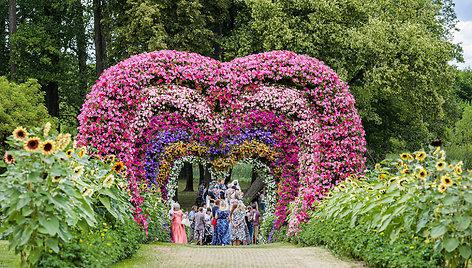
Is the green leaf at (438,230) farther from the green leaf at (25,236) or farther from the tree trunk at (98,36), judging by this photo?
the tree trunk at (98,36)

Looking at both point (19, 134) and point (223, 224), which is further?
point (223, 224)

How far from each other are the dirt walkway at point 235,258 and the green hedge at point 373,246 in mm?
225

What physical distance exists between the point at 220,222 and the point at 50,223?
8.58 meters

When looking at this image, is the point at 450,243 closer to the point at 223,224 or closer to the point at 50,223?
the point at 50,223

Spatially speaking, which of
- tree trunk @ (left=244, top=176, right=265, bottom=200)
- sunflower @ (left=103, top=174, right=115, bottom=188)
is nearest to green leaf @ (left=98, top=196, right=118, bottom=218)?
sunflower @ (left=103, top=174, right=115, bottom=188)

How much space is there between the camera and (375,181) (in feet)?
32.4

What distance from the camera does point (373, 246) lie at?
7.70 m

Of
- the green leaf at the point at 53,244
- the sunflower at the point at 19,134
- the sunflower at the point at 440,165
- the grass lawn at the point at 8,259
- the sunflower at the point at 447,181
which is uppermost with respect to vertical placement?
the sunflower at the point at 19,134

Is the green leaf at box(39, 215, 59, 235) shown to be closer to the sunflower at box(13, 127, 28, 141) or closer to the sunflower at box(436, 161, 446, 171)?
the sunflower at box(13, 127, 28, 141)

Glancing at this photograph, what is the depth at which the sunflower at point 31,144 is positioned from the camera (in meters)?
6.08

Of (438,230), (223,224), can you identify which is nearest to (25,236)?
(438,230)

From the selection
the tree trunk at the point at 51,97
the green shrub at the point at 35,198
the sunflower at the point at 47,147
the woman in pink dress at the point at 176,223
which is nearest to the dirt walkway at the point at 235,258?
the green shrub at the point at 35,198

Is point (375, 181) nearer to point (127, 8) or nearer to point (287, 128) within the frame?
point (287, 128)

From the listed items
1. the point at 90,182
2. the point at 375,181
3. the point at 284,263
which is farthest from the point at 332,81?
the point at 90,182
